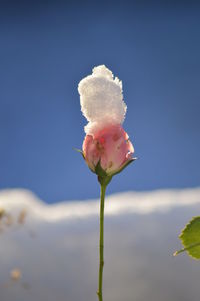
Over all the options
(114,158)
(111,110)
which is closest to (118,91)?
→ (111,110)

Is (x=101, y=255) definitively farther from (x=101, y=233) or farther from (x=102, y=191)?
(x=102, y=191)

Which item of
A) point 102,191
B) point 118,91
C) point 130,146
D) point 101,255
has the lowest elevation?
point 101,255

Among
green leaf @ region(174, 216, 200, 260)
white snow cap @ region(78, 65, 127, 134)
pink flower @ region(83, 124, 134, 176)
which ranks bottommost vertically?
green leaf @ region(174, 216, 200, 260)

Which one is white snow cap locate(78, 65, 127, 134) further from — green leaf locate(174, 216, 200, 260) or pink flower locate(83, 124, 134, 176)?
green leaf locate(174, 216, 200, 260)

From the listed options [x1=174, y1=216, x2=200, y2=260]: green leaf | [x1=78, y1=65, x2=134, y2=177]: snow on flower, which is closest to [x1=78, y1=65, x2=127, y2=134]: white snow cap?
[x1=78, y1=65, x2=134, y2=177]: snow on flower

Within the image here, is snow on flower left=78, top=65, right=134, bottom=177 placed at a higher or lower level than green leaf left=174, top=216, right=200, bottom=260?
higher
